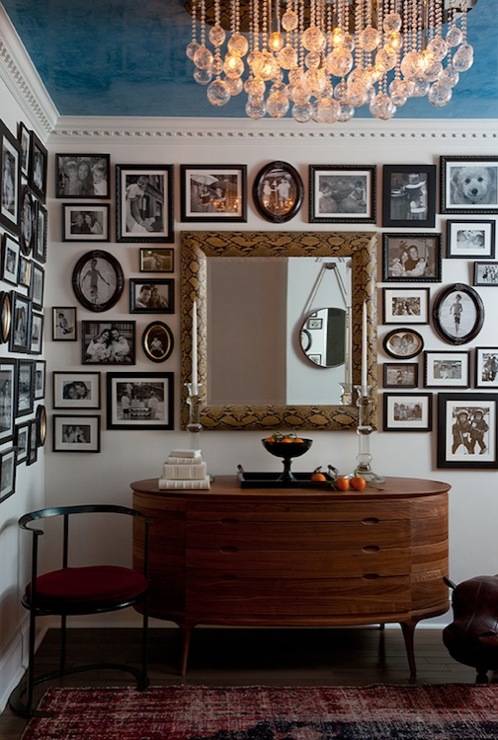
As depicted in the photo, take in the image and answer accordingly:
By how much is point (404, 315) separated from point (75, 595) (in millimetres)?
2436

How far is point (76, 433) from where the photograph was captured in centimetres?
436

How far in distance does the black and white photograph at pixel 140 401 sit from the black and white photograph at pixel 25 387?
1.74ft

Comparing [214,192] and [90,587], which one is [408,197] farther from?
[90,587]

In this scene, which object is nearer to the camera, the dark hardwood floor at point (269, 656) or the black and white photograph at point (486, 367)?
the dark hardwood floor at point (269, 656)

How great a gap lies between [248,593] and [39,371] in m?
1.69

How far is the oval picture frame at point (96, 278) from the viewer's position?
4.34m

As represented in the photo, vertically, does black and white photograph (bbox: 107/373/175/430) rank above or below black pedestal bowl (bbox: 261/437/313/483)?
above

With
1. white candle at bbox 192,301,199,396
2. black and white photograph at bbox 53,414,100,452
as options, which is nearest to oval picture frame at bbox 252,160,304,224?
white candle at bbox 192,301,199,396

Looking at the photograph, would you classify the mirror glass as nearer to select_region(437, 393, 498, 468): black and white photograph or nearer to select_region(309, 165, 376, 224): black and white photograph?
select_region(309, 165, 376, 224): black and white photograph

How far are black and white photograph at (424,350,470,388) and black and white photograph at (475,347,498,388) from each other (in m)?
0.07

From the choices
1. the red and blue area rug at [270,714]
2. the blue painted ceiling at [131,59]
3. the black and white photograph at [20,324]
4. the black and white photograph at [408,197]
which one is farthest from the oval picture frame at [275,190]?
the red and blue area rug at [270,714]

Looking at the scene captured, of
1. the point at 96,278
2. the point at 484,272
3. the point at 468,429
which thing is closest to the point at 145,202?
the point at 96,278

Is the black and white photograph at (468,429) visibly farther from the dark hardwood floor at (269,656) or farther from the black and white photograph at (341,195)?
the black and white photograph at (341,195)

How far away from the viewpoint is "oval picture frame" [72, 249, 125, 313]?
171 inches
